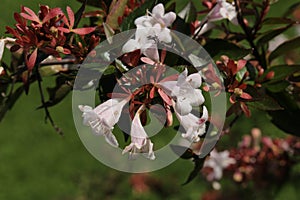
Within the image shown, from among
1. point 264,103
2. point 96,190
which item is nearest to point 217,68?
point 264,103

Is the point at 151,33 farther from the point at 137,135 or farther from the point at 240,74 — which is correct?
the point at 240,74

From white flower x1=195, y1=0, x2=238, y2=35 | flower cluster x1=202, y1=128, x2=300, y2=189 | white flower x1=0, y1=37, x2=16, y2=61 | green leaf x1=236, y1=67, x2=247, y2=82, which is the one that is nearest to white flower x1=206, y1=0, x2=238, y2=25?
white flower x1=195, y1=0, x2=238, y2=35

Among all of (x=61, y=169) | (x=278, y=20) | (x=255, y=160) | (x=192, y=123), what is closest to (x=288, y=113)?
(x=278, y=20)

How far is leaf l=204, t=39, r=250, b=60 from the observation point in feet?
3.53

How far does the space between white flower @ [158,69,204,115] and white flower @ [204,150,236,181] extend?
2.69 ft

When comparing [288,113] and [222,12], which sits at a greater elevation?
[222,12]

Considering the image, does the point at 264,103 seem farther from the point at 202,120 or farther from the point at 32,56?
the point at 32,56

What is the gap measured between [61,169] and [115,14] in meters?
2.49

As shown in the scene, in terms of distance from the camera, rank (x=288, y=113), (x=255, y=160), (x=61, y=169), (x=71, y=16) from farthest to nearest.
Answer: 1. (x=61, y=169)
2. (x=255, y=160)
3. (x=288, y=113)
4. (x=71, y=16)

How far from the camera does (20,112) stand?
12.7 ft

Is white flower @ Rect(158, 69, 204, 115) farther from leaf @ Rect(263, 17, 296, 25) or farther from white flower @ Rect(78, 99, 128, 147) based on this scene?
leaf @ Rect(263, 17, 296, 25)

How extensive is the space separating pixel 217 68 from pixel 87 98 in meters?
0.22

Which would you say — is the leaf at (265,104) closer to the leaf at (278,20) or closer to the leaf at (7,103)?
the leaf at (278,20)

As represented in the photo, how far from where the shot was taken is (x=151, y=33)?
35.2 inches
